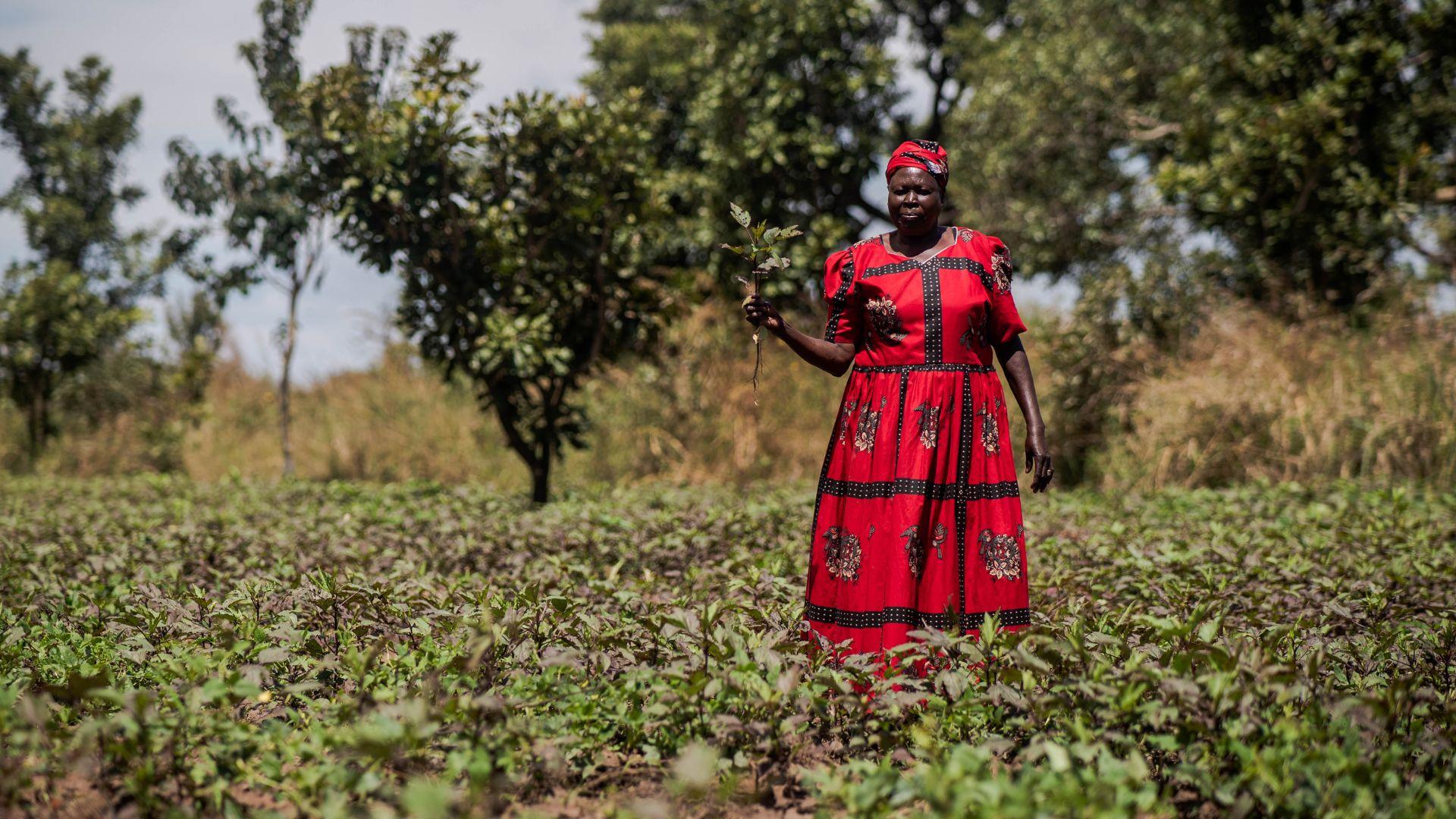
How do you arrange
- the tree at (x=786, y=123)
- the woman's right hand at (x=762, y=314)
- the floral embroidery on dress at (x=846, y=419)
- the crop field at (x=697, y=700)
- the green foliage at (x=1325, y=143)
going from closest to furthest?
the crop field at (x=697, y=700) → the woman's right hand at (x=762, y=314) → the floral embroidery on dress at (x=846, y=419) → the green foliage at (x=1325, y=143) → the tree at (x=786, y=123)

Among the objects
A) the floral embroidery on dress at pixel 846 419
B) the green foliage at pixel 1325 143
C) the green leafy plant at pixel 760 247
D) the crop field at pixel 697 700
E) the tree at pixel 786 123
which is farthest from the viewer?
the tree at pixel 786 123

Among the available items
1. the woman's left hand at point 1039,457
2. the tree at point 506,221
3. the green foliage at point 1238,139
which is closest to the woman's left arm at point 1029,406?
the woman's left hand at point 1039,457

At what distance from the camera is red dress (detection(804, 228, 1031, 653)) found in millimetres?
3062

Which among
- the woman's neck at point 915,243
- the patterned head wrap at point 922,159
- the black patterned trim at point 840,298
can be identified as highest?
the patterned head wrap at point 922,159

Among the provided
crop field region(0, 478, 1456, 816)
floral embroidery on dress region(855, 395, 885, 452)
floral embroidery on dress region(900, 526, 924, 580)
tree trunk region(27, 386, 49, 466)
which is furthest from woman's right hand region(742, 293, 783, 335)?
tree trunk region(27, 386, 49, 466)

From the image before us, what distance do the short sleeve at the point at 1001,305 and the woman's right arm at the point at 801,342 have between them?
18.4 inches

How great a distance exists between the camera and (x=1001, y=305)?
3.19m

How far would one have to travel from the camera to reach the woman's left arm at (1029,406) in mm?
3150

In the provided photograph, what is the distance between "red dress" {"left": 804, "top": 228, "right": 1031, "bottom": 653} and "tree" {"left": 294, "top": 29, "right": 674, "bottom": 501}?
4.62m

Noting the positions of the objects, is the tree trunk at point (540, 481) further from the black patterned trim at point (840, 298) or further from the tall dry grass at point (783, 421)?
the black patterned trim at point (840, 298)

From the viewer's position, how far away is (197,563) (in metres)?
5.07

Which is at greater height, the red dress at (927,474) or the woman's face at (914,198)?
the woman's face at (914,198)

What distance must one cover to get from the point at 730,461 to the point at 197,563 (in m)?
6.12

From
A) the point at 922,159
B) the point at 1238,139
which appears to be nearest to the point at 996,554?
the point at 922,159
